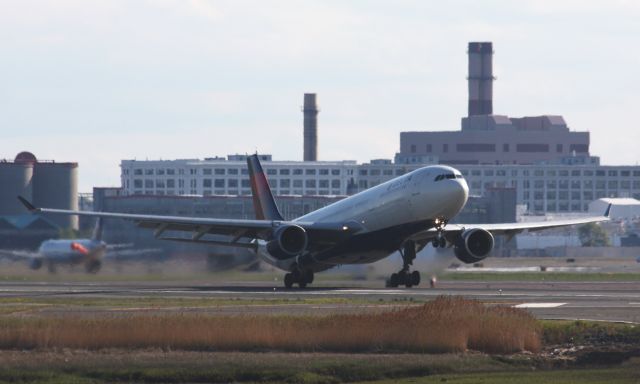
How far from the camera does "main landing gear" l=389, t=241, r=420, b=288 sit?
66750 millimetres

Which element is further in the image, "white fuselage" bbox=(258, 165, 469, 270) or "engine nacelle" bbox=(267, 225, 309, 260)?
"engine nacelle" bbox=(267, 225, 309, 260)

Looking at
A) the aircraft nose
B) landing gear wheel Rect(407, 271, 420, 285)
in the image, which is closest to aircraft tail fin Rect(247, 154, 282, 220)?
landing gear wheel Rect(407, 271, 420, 285)

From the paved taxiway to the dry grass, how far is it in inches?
330

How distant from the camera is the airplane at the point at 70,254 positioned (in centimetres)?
8306

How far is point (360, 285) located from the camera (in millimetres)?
72375

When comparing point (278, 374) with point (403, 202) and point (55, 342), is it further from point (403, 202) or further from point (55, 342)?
point (403, 202)

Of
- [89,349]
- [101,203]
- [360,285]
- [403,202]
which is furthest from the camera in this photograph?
[101,203]

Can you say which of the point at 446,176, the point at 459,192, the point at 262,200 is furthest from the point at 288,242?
the point at 262,200

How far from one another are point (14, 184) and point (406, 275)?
351 ft

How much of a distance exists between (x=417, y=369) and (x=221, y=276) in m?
43.0

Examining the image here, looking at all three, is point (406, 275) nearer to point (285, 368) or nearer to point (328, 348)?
point (328, 348)

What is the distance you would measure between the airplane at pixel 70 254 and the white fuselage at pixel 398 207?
56.5 ft

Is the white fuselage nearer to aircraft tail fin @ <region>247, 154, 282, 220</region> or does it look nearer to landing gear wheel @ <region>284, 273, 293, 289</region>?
landing gear wheel @ <region>284, 273, 293, 289</region>

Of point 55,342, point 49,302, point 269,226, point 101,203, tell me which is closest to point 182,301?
point 49,302
